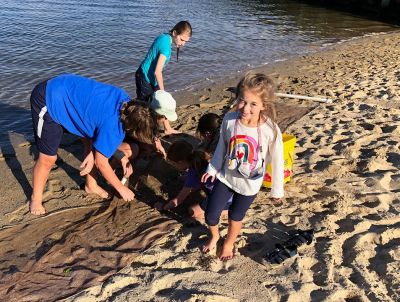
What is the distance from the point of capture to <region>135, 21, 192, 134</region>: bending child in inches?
202

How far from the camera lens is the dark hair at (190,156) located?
11.8ft

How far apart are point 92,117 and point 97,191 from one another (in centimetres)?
110

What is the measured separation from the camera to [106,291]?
2.90 meters

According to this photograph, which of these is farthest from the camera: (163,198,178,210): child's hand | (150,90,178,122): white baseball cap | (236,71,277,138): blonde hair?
(163,198,178,210): child's hand

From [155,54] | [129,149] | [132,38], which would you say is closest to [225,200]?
[129,149]

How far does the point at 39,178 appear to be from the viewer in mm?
3848

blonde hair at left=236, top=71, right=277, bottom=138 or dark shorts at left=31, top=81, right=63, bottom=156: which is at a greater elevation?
blonde hair at left=236, top=71, right=277, bottom=138

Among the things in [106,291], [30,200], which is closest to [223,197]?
[106,291]

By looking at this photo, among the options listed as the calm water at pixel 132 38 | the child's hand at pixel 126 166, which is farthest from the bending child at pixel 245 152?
the calm water at pixel 132 38

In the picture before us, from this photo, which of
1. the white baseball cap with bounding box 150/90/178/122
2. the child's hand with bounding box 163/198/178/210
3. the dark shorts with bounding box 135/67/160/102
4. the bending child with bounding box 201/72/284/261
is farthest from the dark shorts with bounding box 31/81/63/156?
the dark shorts with bounding box 135/67/160/102

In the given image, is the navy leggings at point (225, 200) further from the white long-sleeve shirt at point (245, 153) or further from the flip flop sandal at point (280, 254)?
the flip flop sandal at point (280, 254)

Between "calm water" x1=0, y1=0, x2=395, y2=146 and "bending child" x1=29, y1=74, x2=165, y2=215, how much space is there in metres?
2.68

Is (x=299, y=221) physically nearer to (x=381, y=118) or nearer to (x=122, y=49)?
(x=381, y=118)

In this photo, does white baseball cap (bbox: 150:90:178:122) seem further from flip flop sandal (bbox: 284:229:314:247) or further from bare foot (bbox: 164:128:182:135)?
bare foot (bbox: 164:128:182:135)
